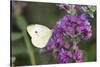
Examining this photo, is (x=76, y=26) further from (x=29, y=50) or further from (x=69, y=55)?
(x=29, y=50)

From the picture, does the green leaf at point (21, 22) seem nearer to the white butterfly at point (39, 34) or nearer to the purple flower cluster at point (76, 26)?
the white butterfly at point (39, 34)

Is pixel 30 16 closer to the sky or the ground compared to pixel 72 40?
closer to the sky

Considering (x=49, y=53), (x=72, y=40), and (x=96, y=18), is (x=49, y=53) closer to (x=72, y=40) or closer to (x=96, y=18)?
(x=72, y=40)

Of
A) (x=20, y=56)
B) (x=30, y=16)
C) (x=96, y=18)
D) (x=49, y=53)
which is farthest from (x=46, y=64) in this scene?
(x=96, y=18)

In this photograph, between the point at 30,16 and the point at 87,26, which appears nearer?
the point at 30,16

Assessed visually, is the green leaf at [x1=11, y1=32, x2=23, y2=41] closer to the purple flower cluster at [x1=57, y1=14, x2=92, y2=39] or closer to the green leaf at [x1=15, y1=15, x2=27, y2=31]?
the green leaf at [x1=15, y1=15, x2=27, y2=31]

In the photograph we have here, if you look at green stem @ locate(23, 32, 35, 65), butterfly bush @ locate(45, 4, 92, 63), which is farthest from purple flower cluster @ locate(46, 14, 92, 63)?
green stem @ locate(23, 32, 35, 65)
